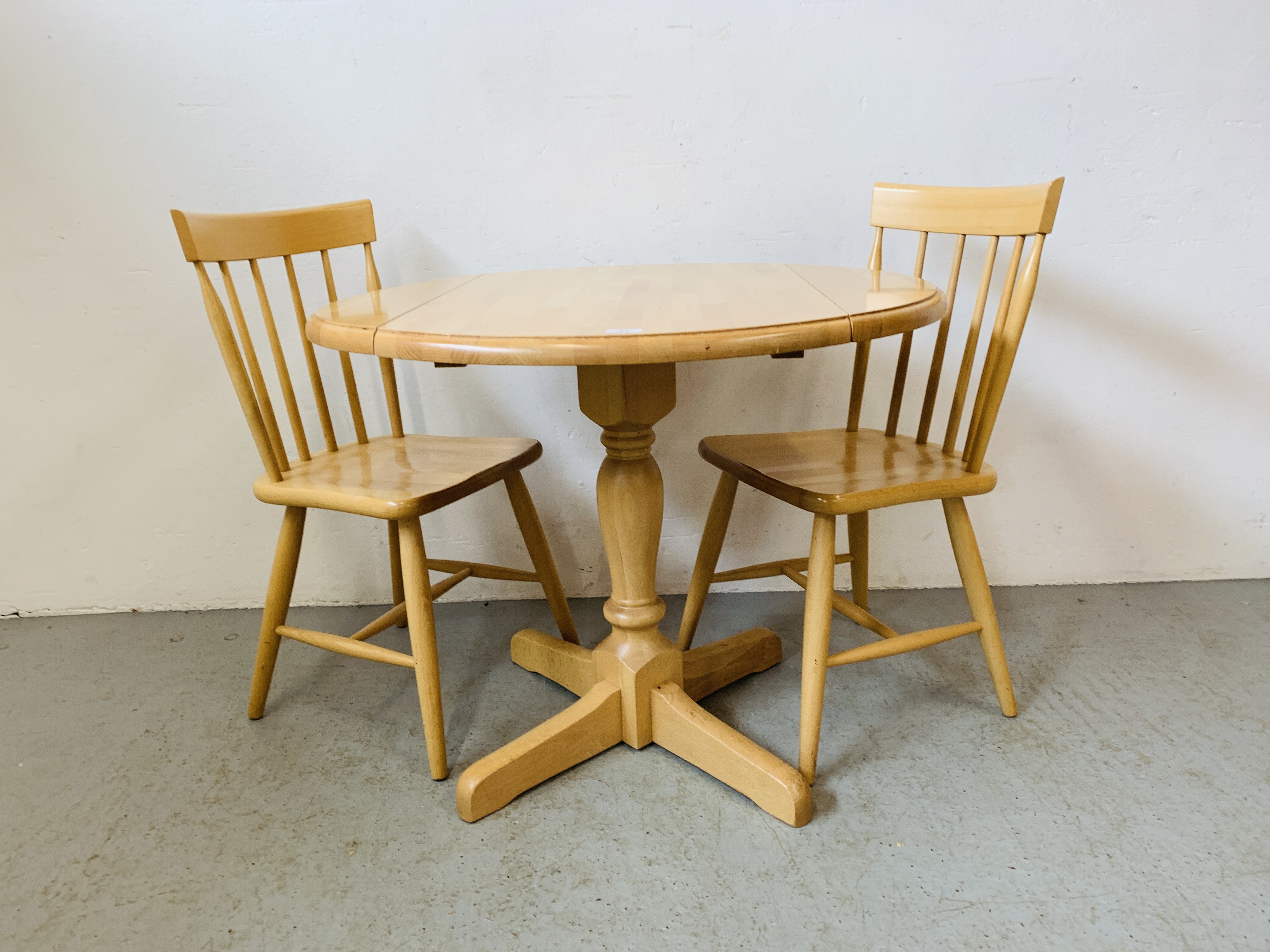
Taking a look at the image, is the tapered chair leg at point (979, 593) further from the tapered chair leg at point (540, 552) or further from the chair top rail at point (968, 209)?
the tapered chair leg at point (540, 552)

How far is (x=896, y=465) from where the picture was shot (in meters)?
1.58

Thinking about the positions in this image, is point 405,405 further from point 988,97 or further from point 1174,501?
point 1174,501

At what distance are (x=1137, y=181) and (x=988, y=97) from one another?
0.43m

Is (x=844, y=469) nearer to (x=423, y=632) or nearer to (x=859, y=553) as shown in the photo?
(x=859, y=553)

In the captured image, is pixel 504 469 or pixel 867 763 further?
pixel 504 469

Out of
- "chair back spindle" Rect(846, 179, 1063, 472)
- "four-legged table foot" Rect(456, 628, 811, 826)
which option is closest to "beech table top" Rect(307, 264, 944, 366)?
"chair back spindle" Rect(846, 179, 1063, 472)

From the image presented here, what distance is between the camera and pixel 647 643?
1584 mm

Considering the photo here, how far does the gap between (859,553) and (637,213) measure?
3.21 ft

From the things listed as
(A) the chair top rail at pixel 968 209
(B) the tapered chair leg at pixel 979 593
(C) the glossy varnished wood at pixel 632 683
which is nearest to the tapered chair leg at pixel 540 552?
(C) the glossy varnished wood at pixel 632 683

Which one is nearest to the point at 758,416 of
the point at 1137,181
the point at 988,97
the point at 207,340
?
the point at 988,97

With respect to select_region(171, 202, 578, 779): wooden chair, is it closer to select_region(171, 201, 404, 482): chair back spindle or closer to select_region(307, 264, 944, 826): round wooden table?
select_region(171, 201, 404, 482): chair back spindle

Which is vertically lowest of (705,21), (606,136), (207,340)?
(207,340)

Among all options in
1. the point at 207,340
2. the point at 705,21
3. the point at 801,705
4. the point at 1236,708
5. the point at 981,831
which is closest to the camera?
the point at 981,831

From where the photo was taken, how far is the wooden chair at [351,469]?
1483 millimetres
